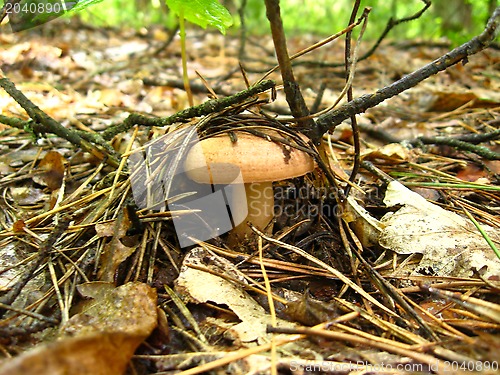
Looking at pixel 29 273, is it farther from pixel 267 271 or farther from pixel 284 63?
pixel 284 63

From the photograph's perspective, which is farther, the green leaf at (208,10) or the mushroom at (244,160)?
the green leaf at (208,10)

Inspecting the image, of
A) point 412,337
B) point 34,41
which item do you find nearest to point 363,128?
point 412,337

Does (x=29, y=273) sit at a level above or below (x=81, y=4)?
below

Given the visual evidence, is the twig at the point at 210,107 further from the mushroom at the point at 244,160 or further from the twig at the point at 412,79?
the twig at the point at 412,79

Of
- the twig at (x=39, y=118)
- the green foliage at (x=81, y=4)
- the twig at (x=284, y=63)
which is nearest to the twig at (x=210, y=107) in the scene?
the twig at (x=284, y=63)

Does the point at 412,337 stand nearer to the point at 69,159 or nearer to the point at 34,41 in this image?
the point at 69,159

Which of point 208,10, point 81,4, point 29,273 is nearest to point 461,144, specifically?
point 208,10

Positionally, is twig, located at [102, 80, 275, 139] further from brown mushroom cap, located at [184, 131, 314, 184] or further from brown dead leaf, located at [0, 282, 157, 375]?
brown dead leaf, located at [0, 282, 157, 375]
